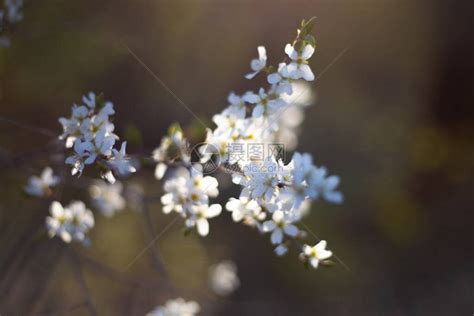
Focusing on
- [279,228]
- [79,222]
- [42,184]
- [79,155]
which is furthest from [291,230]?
[42,184]

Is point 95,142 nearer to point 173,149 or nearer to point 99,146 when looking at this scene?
point 99,146

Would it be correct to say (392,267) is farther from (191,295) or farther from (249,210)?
(249,210)

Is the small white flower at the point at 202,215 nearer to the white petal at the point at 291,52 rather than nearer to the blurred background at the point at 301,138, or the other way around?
the white petal at the point at 291,52

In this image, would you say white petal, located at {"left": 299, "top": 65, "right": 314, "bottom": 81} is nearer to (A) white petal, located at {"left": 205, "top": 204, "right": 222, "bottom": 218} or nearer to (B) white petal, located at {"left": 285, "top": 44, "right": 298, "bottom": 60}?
(B) white petal, located at {"left": 285, "top": 44, "right": 298, "bottom": 60}

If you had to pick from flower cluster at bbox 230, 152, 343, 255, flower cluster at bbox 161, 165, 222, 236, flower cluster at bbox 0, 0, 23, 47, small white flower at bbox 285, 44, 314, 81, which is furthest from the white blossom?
flower cluster at bbox 0, 0, 23, 47

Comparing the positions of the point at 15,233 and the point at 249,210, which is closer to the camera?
the point at 249,210

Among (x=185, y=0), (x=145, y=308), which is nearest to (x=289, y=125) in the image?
(x=145, y=308)
